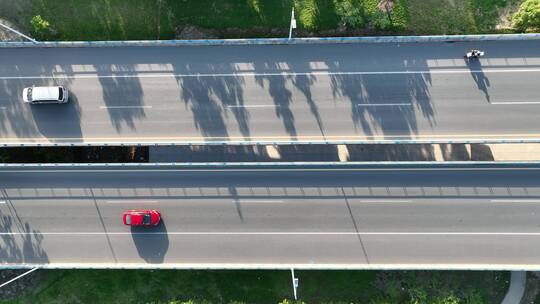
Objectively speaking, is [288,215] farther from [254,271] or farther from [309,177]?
[254,271]

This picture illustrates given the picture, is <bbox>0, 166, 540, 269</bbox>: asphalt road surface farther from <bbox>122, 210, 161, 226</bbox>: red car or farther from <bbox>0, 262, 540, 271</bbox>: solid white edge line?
<bbox>122, 210, 161, 226</bbox>: red car

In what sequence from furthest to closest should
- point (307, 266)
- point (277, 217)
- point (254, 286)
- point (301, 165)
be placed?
1. point (254, 286)
2. point (277, 217)
3. point (301, 165)
4. point (307, 266)

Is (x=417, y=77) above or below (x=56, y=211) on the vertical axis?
above

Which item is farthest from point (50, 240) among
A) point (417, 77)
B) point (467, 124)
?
point (467, 124)

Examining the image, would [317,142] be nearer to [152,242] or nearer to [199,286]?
[152,242]

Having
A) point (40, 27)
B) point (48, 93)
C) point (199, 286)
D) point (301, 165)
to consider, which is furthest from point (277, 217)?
point (40, 27)

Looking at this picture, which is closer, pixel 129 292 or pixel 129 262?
pixel 129 262

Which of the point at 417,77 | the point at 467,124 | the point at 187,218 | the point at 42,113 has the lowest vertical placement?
the point at 187,218

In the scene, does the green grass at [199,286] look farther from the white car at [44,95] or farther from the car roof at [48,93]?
the car roof at [48,93]

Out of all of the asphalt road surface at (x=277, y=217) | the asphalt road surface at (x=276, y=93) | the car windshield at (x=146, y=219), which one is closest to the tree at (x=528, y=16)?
the asphalt road surface at (x=276, y=93)
